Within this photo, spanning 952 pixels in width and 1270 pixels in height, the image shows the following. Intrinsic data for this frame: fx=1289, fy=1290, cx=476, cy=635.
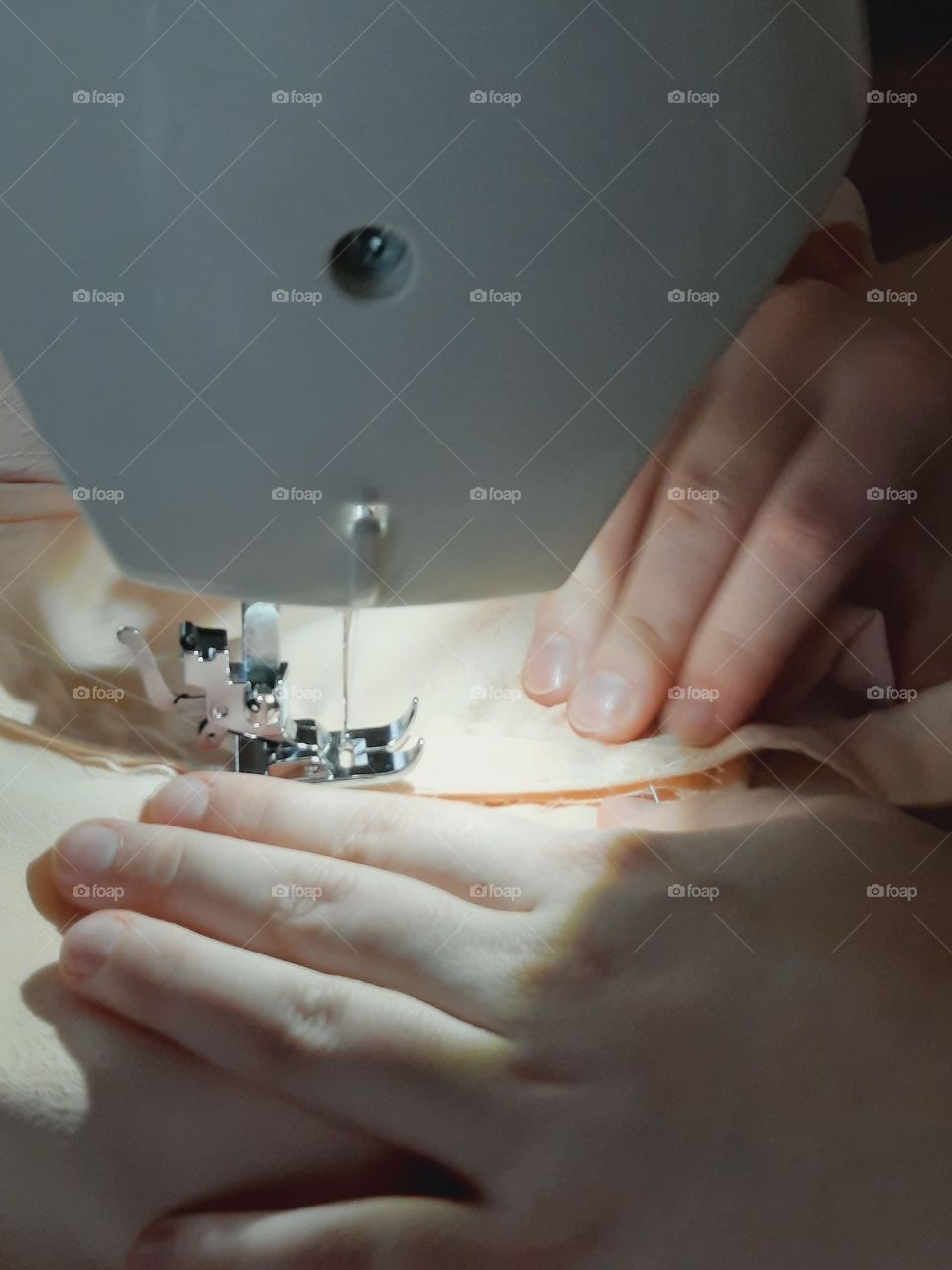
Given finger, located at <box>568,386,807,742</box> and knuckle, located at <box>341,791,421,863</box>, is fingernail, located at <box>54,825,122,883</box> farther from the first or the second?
finger, located at <box>568,386,807,742</box>

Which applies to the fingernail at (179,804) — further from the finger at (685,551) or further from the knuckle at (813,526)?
the knuckle at (813,526)

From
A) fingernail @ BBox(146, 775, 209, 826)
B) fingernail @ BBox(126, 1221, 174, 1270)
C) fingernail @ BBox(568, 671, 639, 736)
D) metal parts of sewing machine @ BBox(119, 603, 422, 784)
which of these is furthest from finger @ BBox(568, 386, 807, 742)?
fingernail @ BBox(126, 1221, 174, 1270)

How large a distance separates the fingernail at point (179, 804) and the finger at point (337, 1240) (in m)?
0.20

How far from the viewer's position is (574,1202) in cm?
55

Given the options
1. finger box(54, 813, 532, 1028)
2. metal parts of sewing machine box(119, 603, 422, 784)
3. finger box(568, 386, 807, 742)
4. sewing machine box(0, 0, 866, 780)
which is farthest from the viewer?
finger box(568, 386, 807, 742)

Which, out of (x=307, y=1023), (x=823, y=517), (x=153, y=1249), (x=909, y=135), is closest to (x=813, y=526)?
(x=823, y=517)

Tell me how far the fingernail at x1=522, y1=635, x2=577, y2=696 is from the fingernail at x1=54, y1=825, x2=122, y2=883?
296 mm

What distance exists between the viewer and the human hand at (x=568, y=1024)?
1.80 feet

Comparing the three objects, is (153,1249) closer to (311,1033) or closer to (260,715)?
(311,1033)

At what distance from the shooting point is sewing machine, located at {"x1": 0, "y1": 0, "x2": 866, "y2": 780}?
1.61ft

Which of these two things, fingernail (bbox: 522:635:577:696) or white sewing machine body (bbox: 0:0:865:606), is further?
fingernail (bbox: 522:635:577:696)

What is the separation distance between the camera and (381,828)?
25.9 inches

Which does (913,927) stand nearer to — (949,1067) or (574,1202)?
(949,1067)

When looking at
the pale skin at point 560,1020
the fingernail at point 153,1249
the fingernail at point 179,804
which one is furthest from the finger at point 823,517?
the fingernail at point 153,1249
